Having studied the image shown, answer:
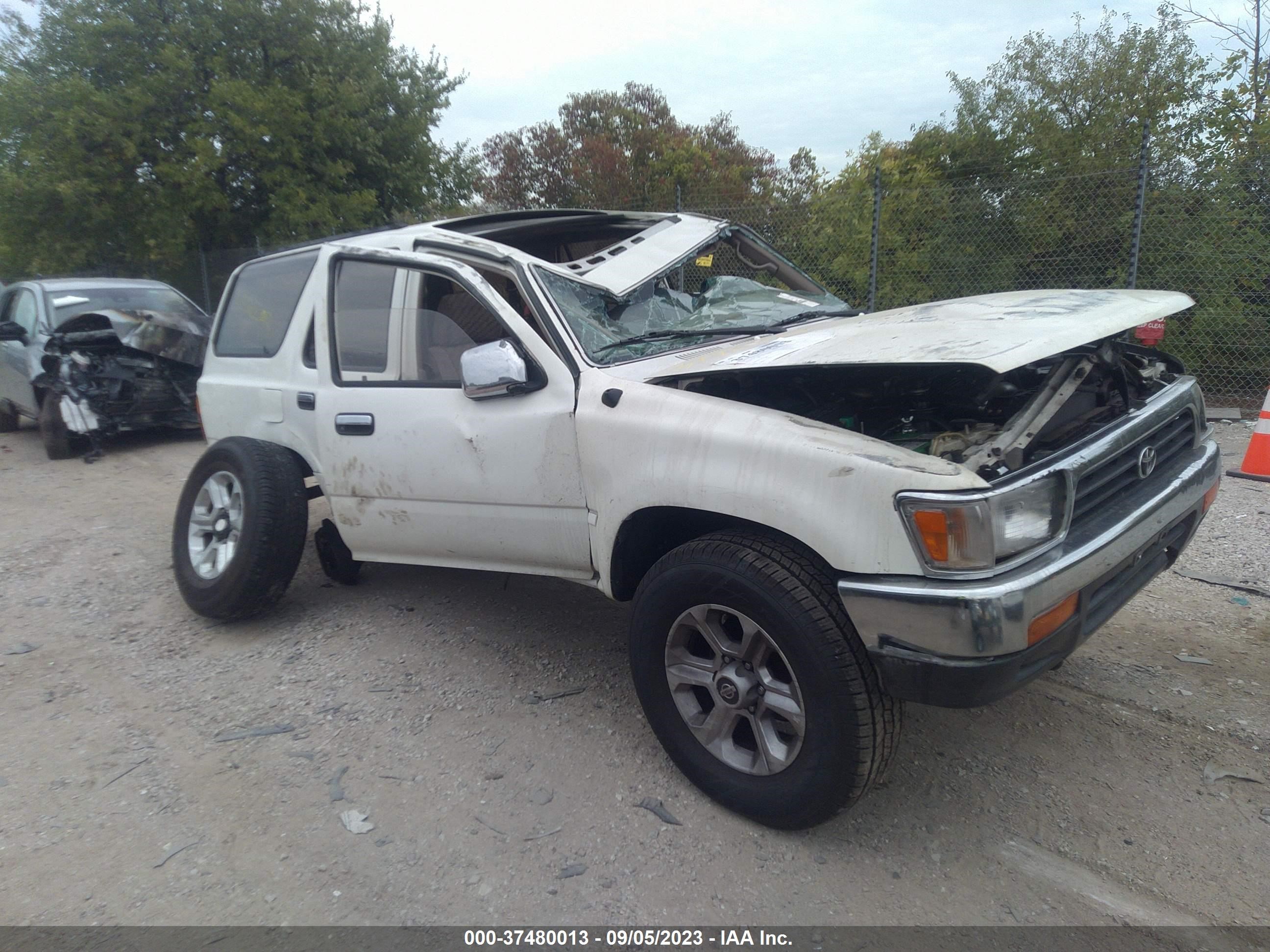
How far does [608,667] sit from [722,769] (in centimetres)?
111

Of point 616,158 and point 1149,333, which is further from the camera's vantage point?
point 616,158

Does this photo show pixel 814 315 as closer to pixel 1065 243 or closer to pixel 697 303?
pixel 697 303

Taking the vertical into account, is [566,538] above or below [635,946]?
above

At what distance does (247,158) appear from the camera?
46.0 ft

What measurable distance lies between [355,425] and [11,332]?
6788 millimetres

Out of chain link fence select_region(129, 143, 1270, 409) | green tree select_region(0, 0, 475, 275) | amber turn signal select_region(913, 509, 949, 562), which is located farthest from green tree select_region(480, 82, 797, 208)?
amber turn signal select_region(913, 509, 949, 562)

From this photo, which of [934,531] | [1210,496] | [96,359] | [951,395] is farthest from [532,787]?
[96,359]

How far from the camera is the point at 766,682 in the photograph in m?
2.61

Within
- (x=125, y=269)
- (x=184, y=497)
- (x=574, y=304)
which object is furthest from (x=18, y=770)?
(x=125, y=269)

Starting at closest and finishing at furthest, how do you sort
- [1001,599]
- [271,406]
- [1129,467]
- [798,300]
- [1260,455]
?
[1001,599] → [1129,467] → [798,300] → [271,406] → [1260,455]

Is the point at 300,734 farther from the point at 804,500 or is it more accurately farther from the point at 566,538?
the point at 804,500

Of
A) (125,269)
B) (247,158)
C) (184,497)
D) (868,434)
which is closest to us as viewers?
(868,434)

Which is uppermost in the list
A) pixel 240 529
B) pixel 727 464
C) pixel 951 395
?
pixel 951 395

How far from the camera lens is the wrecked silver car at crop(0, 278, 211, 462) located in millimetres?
8117
